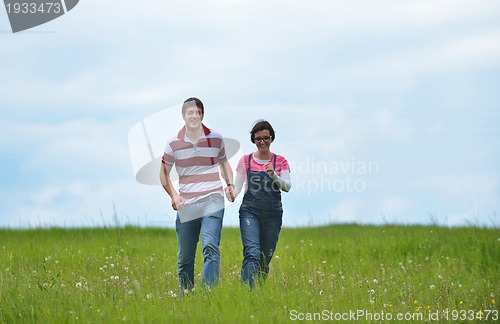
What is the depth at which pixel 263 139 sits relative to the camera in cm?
871

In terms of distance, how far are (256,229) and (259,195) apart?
0.46m

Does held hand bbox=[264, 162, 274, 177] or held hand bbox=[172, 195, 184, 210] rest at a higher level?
held hand bbox=[264, 162, 274, 177]

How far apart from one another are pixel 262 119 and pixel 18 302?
3971mm

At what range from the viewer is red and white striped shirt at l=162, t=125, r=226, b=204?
8695mm

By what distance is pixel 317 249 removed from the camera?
1432 centimetres

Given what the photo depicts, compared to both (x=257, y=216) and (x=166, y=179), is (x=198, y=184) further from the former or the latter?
(x=257, y=216)

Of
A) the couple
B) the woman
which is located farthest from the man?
the woman

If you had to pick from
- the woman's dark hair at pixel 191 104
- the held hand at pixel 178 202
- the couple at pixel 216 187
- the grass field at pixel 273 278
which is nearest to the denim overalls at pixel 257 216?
the couple at pixel 216 187

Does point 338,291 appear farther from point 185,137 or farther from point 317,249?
point 317,249

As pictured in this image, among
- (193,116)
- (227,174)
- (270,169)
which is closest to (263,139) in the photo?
(270,169)

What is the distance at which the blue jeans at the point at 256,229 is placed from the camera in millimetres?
8773

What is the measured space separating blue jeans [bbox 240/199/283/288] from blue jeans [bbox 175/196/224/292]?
0.37 m

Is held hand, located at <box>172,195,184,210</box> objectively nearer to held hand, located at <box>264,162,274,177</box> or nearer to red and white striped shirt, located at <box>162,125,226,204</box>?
red and white striped shirt, located at <box>162,125,226,204</box>

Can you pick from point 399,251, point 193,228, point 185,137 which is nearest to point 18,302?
point 193,228
